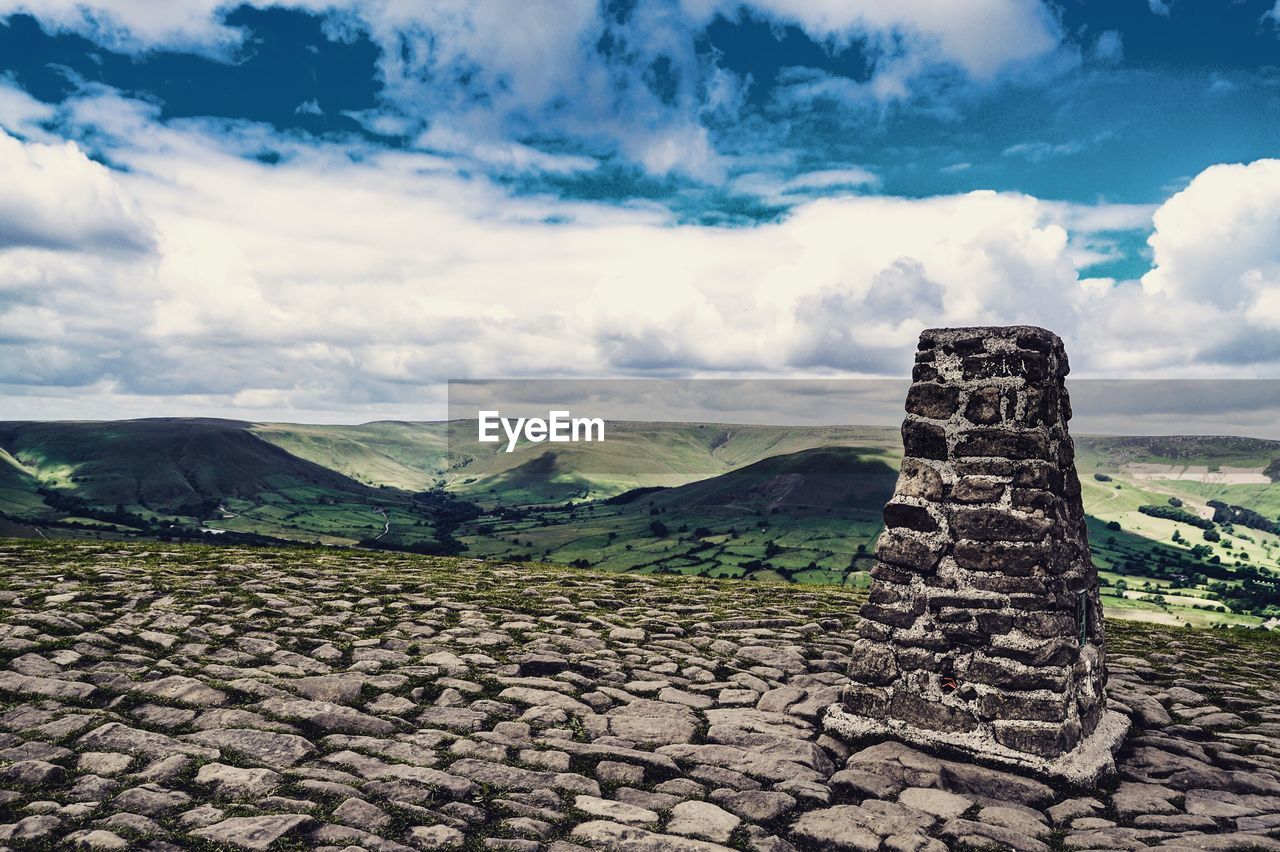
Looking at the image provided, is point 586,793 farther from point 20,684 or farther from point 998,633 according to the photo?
point 20,684

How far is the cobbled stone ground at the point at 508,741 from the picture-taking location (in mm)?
5391

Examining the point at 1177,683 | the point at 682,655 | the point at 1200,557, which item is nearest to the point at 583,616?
the point at 682,655

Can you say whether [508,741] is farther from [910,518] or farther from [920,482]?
[920,482]

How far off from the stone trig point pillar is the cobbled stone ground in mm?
396

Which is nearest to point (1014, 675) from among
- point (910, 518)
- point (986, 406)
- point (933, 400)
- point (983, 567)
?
point (983, 567)

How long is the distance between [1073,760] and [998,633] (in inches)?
46.4

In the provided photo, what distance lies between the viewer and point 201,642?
9.15m

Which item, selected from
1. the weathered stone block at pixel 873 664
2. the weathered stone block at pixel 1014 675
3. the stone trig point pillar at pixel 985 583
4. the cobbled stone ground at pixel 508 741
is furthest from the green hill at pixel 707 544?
the weathered stone block at pixel 1014 675

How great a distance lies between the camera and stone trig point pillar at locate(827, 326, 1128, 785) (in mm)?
7113

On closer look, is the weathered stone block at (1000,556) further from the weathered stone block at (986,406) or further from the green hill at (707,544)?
the green hill at (707,544)

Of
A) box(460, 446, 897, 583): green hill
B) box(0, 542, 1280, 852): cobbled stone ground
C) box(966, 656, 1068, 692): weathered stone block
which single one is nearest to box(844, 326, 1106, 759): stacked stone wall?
box(966, 656, 1068, 692): weathered stone block

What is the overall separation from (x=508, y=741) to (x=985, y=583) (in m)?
4.49

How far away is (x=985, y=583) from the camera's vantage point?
24.1ft

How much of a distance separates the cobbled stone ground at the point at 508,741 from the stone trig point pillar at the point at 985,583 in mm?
396
